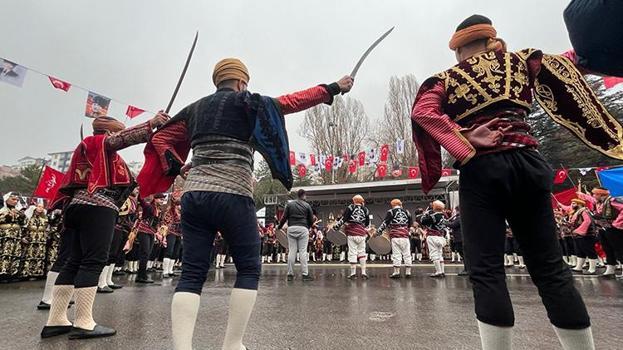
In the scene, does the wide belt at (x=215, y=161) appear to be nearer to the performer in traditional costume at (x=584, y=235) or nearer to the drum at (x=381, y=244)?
the drum at (x=381, y=244)

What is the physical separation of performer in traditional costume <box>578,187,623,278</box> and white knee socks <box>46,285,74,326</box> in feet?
32.4

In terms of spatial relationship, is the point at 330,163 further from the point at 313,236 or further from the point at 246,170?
the point at 246,170

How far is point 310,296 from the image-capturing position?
5570mm

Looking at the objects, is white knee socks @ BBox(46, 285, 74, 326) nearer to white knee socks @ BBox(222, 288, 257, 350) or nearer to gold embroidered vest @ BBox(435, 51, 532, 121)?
white knee socks @ BBox(222, 288, 257, 350)

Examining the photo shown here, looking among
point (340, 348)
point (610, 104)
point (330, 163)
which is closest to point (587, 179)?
point (610, 104)

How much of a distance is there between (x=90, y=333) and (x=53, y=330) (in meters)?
0.38

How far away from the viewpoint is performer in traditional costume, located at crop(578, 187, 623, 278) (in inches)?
322

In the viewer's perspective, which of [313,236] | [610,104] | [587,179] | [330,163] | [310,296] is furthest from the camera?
[330,163]

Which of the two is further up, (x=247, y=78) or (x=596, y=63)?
(x=247, y=78)

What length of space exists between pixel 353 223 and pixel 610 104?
2468cm

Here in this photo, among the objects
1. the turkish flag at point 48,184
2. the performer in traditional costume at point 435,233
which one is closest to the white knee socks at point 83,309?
the performer in traditional costume at point 435,233

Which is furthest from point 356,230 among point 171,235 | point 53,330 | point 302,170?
point 302,170

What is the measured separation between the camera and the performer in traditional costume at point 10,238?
7801mm

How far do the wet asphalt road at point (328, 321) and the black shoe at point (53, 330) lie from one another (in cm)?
8
